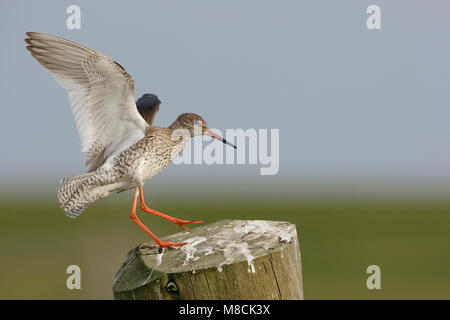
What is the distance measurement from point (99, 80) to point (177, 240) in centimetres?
222

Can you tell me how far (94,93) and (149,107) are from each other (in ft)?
5.91

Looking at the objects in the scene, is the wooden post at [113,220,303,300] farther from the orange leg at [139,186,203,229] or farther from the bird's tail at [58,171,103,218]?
the bird's tail at [58,171,103,218]

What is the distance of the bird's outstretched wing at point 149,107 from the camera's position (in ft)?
27.8

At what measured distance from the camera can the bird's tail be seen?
23.3 ft

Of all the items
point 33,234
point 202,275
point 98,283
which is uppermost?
point 202,275

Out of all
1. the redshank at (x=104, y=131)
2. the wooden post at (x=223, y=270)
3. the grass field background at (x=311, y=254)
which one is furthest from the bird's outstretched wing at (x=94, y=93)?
the grass field background at (x=311, y=254)

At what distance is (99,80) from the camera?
6.68 metres

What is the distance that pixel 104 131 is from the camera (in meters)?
7.16

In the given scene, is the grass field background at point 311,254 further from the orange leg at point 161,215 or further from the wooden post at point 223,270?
the wooden post at point 223,270

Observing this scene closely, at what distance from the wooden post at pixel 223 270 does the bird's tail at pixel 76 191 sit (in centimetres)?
222

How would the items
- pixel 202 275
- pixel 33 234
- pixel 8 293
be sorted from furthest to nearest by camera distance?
pixel 33 234
pixel 8 293
pixel 202 275

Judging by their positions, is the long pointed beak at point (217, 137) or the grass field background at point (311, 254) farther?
the grass field background at point (311, 254)
